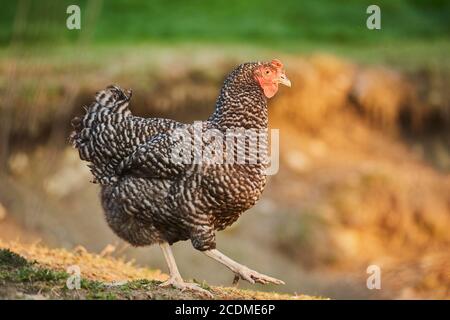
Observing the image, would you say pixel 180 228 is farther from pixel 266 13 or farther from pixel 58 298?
pixel 266 13

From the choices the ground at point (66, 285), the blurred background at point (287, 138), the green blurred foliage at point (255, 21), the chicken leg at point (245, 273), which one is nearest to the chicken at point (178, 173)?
the chicken leg at point (245, 273)

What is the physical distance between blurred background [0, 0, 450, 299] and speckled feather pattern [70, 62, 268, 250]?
147 inches

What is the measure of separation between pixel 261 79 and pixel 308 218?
7.85 m

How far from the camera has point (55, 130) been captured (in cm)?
1331

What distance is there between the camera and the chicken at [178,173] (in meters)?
6.39

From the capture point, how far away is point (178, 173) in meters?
6.48

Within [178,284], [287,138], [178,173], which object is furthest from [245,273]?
[287,138]

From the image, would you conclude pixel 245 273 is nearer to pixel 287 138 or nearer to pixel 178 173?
pixel 178 173

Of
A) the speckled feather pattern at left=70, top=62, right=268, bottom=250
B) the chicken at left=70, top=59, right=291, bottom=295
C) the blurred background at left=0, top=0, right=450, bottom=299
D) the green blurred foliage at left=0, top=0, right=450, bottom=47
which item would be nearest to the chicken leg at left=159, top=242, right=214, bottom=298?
the chicken at left=70, top=59, right=291, bottom=295

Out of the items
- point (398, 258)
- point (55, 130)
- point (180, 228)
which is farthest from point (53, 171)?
point (180, 228)

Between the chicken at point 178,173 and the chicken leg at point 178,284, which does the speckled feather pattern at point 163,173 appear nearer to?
the chicken at point 178,173

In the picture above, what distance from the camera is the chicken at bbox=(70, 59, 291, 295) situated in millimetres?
6395

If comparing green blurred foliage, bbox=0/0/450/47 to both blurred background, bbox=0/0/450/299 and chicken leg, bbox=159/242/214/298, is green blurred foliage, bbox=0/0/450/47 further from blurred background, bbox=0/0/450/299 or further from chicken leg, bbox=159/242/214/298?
chicken leg, bbox=159/242/214/298
